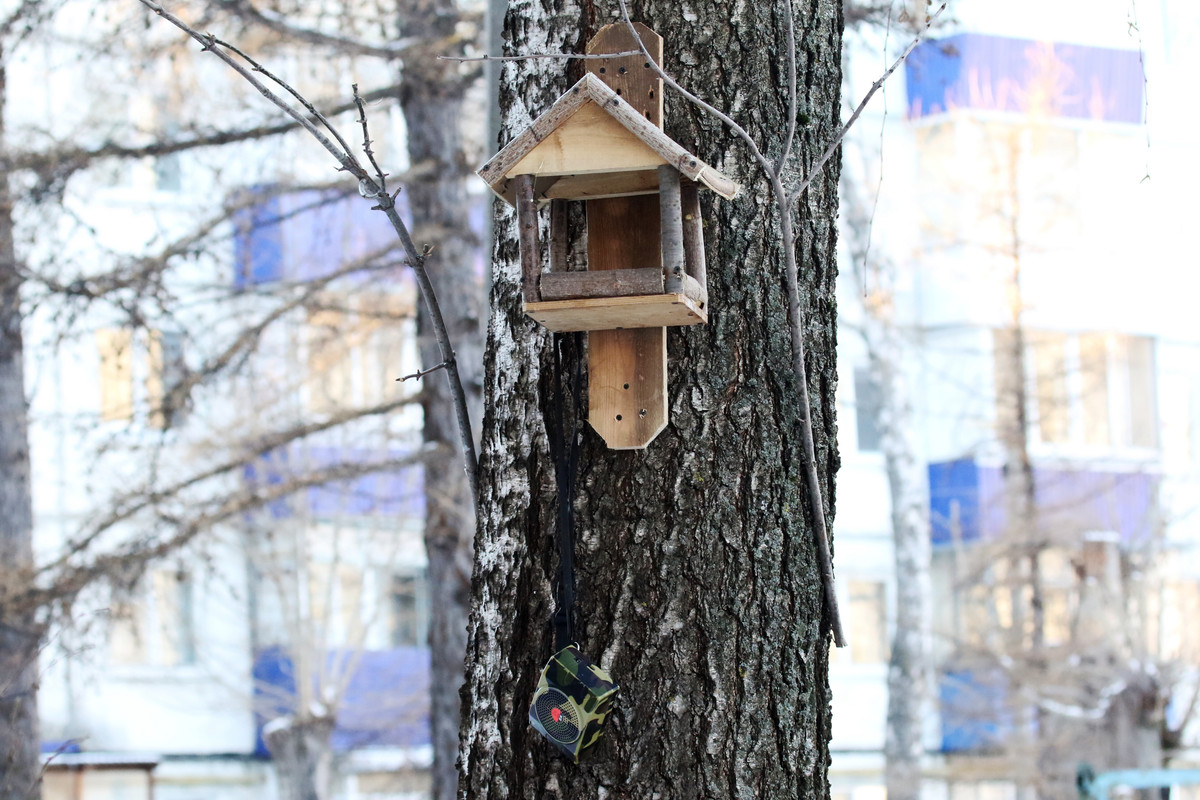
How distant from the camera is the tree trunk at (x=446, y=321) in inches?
272

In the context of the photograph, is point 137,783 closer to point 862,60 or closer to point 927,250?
point 927,250

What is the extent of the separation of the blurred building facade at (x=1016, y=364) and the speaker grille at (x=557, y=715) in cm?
1119

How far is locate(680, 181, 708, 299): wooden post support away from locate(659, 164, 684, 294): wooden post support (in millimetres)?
27

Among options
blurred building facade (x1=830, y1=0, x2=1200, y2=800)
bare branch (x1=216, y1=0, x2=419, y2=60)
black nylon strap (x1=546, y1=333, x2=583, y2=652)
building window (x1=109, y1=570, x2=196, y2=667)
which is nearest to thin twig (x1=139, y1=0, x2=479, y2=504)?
black nylon strap (x1=546, y1=333, x2=583, y2=652)

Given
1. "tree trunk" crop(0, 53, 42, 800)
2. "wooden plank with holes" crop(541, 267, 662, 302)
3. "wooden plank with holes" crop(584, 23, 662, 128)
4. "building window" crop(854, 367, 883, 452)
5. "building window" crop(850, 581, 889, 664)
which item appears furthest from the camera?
"building window" crop(854, 367, 883, 452)

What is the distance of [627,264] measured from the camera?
2.04 meters

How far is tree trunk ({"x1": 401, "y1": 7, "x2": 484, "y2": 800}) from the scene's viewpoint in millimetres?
6918

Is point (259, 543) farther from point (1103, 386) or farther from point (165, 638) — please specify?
point (1103, 386)

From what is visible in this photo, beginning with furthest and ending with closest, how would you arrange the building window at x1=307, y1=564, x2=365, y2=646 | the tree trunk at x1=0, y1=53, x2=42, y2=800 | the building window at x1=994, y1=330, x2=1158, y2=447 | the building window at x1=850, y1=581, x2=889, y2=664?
the building window at x1=850, y1=581, x2=889, y2=664 → the building window at x1=994, y1=330, x2=1158, y2=447 → the building window at x1=307, y1=564, x2=365, y2=646 → the tree trunk at x1=0, y1=53, x2=42, y2=800

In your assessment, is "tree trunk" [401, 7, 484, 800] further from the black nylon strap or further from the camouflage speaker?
the camouflage speaker

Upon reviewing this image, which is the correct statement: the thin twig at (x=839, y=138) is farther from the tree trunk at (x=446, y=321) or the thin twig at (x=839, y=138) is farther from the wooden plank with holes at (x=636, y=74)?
the tree trunk at (x=446, y=321)

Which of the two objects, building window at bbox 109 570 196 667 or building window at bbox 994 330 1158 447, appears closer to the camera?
building window at bbox 109 570 196 667

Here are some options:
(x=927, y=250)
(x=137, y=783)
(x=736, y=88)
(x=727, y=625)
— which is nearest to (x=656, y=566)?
(x=727, y=625)

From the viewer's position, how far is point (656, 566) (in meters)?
1.91
